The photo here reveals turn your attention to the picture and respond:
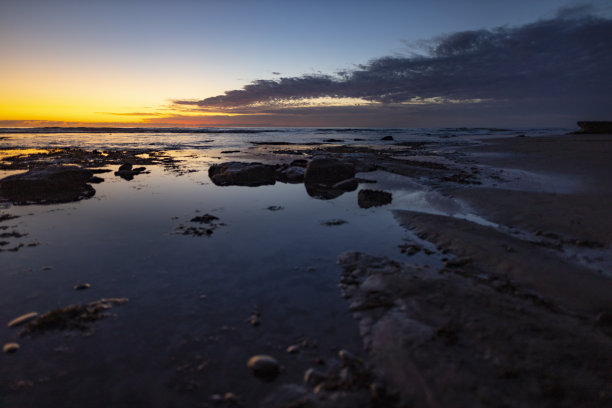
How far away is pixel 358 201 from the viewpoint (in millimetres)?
10180

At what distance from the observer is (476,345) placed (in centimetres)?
324

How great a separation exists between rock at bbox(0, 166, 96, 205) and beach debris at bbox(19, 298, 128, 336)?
7757mm

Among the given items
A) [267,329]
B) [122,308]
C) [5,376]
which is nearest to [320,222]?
[267,329]

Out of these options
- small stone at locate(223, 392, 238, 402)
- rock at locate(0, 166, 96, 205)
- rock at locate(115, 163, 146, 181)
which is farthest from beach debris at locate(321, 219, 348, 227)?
rock at locate(115, 163, 146, 181)

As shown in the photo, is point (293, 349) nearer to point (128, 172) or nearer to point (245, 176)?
point (245, 176)

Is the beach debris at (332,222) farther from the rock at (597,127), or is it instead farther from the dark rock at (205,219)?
the rock at (597,127)

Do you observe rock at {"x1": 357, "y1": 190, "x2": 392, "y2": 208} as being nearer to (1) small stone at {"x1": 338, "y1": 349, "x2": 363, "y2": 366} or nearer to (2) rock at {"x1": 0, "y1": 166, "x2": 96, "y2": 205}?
(1) small stone at {"x1": 338, "y1": 349, "x2": 363, "y2": 366}

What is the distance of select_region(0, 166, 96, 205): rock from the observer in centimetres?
996

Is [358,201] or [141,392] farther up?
[358,201]

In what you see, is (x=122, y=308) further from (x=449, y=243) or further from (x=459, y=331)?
(x=449, y=243)

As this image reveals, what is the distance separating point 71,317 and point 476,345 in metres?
4.99

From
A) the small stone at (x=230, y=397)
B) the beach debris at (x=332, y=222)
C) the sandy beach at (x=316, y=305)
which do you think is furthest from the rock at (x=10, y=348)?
the beach debris at (x=332, y=222)

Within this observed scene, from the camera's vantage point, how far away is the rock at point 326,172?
14.1 meters

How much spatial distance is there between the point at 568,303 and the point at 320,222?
517 centimetres
